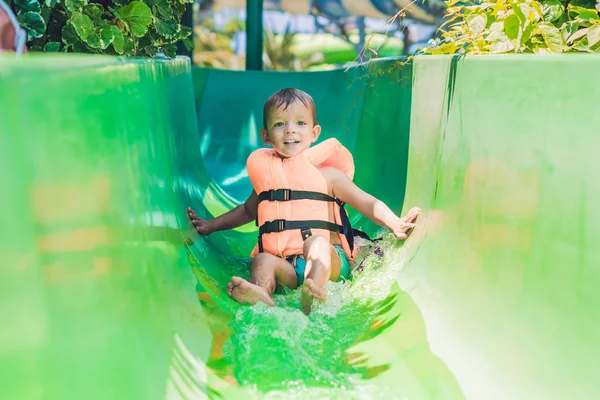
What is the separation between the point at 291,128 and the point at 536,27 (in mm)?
843

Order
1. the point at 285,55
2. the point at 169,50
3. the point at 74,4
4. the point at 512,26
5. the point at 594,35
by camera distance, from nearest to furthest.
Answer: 1. the point at 594,35
2. the point at 512,26
3. the point at 74,4
4. the point at 169,50
5. the point at 285,55

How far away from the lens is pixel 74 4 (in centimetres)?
170

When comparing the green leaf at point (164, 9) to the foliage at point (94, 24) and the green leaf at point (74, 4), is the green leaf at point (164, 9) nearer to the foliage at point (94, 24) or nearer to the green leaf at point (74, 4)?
the foliage at point (94, 24)

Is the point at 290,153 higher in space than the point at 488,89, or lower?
lower

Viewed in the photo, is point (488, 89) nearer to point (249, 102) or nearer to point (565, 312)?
point (565, 312)

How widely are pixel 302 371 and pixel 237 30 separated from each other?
12.7 metres

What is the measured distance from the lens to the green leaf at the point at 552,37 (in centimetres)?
139

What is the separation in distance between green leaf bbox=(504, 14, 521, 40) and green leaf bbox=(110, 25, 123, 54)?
1.04 meters

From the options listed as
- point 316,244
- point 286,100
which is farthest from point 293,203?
point 286,100

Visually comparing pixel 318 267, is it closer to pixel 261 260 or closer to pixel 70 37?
pixel 261 260

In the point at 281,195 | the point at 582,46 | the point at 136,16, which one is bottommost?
the point at 281,195

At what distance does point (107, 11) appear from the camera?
1.99 metres

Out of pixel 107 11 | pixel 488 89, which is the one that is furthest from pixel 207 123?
pixel 488 89

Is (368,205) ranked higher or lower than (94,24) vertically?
lower
